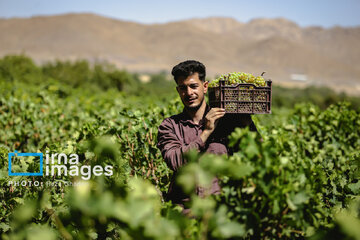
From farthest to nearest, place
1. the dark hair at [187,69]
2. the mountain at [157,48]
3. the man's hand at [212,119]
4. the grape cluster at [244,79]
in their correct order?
the mountain at [157,48], the dark hair at [187,69], the grape cluster at [244,79], the man's hand at [212,119]

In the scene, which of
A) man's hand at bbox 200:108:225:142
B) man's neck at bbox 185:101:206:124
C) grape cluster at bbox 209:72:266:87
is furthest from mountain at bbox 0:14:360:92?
man's hand at bbox 200:108:225:142

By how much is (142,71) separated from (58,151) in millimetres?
101909

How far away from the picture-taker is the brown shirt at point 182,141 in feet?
8.03

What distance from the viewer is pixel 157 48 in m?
132

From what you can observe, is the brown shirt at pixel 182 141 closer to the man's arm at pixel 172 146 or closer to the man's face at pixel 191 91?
the man's arm at pixel 172 146

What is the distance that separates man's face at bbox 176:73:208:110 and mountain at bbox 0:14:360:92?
104 m

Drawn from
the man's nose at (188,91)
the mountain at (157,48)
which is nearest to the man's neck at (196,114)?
the man's nose at (188,91)

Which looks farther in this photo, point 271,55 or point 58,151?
point 271,55

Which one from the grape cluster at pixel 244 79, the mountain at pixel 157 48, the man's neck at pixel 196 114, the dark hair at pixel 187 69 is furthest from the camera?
the mountain at pixel 157 48

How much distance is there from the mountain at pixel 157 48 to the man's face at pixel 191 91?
10384 centimetres

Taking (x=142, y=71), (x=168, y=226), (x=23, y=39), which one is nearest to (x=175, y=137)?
(x=168, y=226)

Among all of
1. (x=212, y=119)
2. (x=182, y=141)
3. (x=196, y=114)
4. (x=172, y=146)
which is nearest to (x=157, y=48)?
(x=196, y=114)

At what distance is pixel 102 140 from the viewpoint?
4.44 ft

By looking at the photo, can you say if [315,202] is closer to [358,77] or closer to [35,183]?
[35,183]
